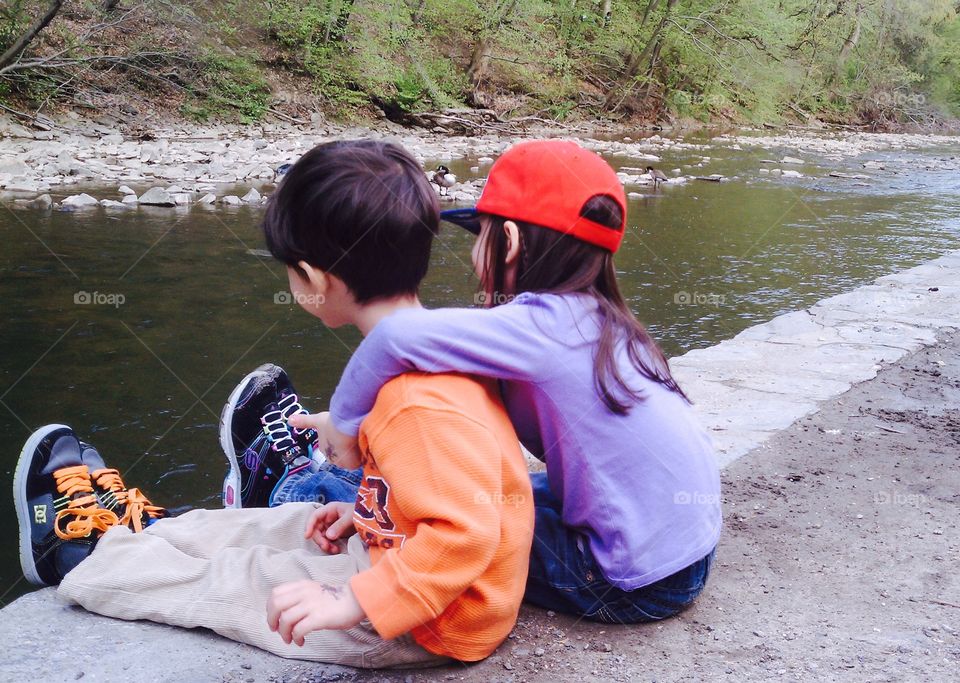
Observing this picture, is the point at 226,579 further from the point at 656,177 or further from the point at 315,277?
the point at 656,177

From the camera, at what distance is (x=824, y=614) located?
174 centimetres

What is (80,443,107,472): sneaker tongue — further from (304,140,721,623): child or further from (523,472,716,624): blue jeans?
(523,472,716,624): blue jeans

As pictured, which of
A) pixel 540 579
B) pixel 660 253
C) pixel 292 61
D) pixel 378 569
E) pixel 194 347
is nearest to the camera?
pixel 378 569

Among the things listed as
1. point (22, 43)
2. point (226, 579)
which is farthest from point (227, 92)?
point (226, 579)

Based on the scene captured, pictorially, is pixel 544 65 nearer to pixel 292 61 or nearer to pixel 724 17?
pixel 724 17

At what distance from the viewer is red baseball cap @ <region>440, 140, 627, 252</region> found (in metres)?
1.48

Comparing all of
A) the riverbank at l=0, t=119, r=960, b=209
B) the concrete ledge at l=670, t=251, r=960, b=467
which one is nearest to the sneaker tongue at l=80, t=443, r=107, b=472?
the concrete ledge at l=670, t=251, r=960, b=467

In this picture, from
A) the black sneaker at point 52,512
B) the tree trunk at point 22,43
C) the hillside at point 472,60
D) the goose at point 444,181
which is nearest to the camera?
the black sneaker at point 52,512

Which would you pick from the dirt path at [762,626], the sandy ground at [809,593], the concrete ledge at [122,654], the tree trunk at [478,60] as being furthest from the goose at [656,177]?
the concrete ledge at [122,654]

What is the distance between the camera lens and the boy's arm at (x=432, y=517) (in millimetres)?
1288

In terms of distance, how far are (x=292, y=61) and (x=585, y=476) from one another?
1607 cm

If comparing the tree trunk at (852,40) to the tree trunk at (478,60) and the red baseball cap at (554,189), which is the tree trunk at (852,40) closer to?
the tree trunk at (478,60)

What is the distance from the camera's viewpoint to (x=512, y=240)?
1.52 metres

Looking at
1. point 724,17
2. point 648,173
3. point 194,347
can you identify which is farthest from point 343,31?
point 194,347
